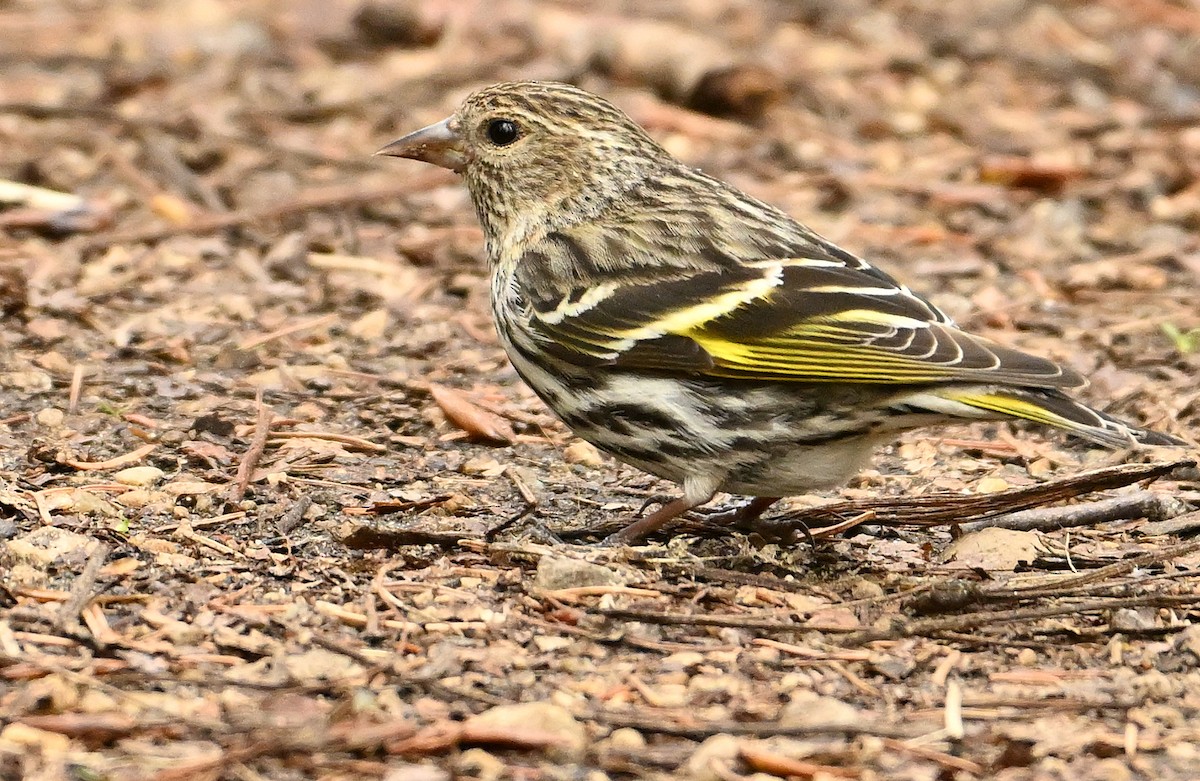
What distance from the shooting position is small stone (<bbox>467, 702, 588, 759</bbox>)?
3539 millimetres

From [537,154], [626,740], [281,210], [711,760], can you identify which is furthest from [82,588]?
[281,210]

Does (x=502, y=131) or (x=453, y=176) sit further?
(x=453, y=176)

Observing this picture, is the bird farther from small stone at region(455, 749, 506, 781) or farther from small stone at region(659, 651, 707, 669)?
small stone at region(455, 749, 506, 781)

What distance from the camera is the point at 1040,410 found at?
4383 millimetres

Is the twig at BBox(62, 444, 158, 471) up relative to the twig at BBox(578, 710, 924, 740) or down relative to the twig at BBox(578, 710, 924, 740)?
down

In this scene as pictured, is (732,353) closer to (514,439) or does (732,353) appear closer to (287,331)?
(514,439)

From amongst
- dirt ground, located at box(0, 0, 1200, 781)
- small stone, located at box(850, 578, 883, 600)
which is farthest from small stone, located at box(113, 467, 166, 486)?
small stone, located at box(850, 578, 883, 600)

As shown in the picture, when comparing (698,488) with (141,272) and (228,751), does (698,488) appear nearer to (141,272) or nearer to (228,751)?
(228,751)

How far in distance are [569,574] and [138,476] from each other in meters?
1.50

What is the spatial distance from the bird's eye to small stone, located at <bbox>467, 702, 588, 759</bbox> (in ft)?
8.29

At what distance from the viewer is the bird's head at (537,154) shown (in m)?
5.51

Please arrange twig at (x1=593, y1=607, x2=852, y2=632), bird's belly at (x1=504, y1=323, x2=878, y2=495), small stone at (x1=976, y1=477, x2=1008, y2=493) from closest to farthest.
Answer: twig at (x1=593, y1=607, x2=852, y2=632)
bird's belly at (x1=504, y1=323, x2=878, y2=495)
small stone at (x1=976, y1=477, x2=1008, y2=493)

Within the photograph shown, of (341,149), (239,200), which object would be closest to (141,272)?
(239,200)

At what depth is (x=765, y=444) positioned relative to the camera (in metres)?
A: 4.75
